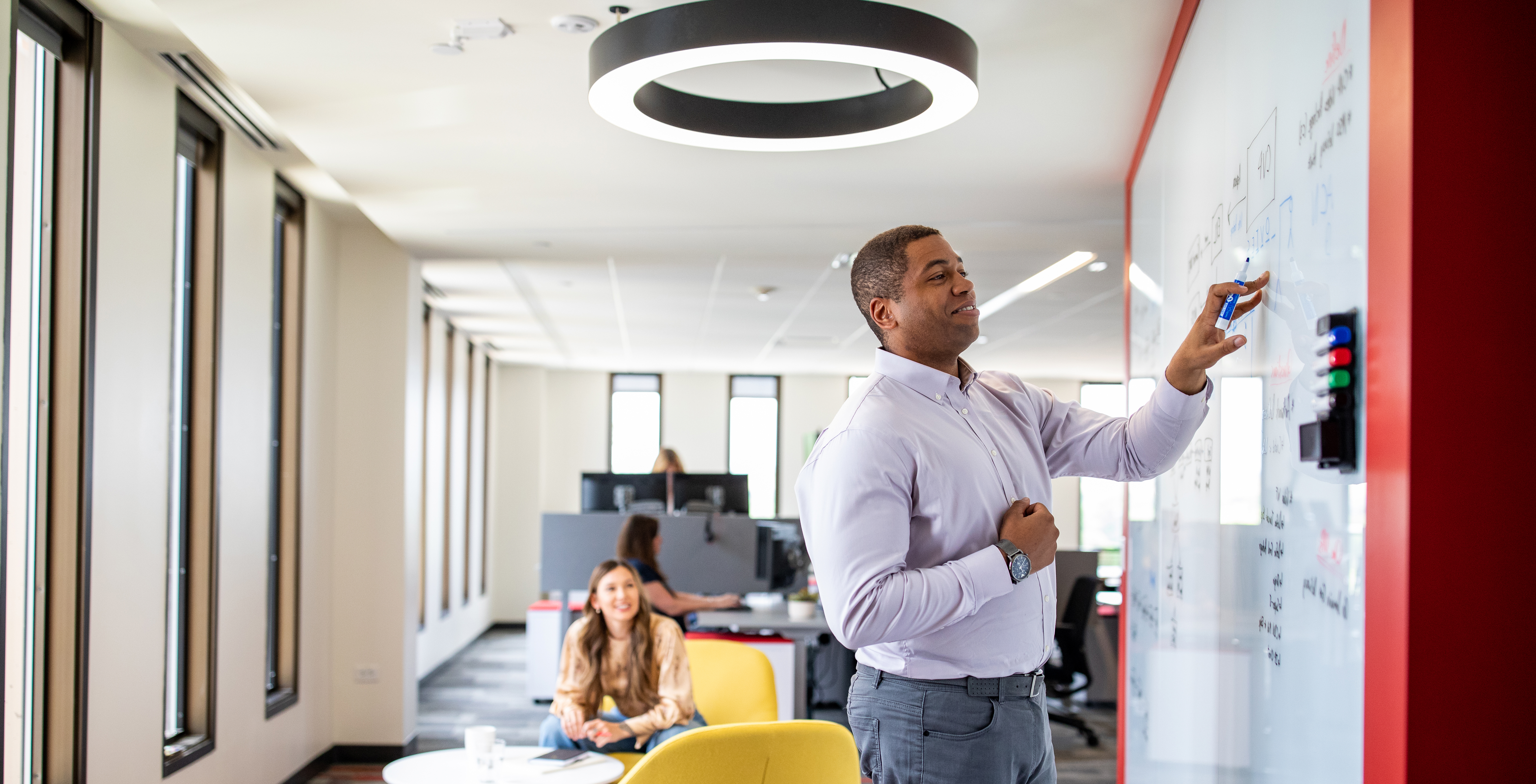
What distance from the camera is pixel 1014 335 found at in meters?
9.03

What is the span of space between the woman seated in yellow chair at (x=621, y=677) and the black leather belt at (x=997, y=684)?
2.38m

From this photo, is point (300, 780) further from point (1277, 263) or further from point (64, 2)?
point (1277, 263)

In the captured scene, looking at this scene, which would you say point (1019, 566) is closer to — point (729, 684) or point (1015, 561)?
point (1015, 561)

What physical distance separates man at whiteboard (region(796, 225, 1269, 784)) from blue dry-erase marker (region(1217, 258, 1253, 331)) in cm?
1

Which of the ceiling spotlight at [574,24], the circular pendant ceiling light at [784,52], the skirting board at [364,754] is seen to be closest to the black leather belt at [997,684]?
the circular pendant ceiling light at [784,52]

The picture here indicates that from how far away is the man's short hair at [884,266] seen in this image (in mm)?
1692

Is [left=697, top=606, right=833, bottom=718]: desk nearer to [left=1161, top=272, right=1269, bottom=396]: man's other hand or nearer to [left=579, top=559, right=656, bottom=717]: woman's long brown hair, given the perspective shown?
[left=579, top=559, right=656, bottom=717]: woman's long brown hair

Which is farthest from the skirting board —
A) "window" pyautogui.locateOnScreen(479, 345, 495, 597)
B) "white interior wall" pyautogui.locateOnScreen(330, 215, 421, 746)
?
"window" pyautogui.locateOnScreen(479, 345, 495, 597)

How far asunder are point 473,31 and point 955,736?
2092mm

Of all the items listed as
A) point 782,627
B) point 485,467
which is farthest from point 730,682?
point 485,467

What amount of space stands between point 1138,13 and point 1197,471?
110cm

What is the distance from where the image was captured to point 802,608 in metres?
6.20

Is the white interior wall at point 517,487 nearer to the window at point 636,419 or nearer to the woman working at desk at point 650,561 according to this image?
the window at point 636,419

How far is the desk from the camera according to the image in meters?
5.91
